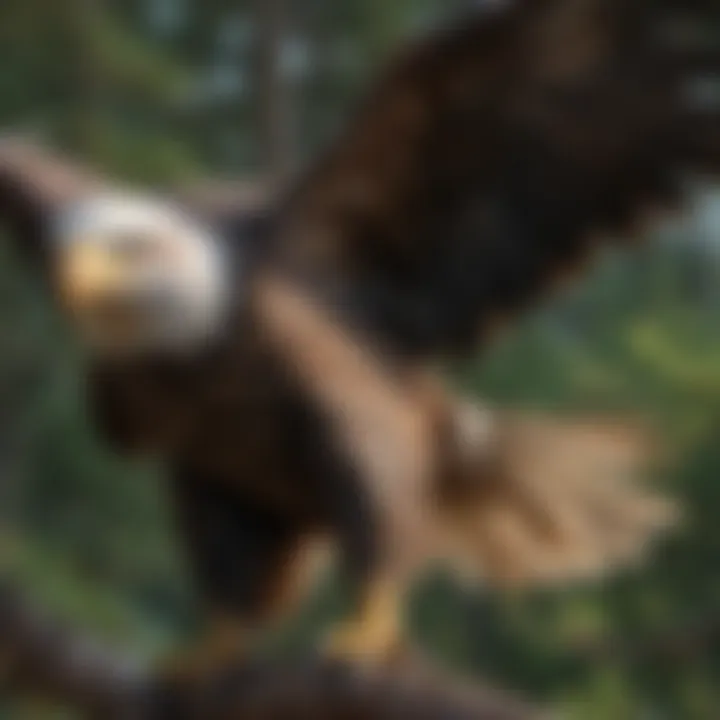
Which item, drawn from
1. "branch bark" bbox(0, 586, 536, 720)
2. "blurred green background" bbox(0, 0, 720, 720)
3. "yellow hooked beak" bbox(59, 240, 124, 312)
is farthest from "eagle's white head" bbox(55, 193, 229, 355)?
"blurred green background" bbox(0, 0, 720, 720)

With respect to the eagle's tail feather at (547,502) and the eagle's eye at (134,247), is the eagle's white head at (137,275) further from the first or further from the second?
→ the eagle's tail feather at (547,502)

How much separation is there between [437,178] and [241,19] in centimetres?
56

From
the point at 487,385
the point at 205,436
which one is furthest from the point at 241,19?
the point at 205,436

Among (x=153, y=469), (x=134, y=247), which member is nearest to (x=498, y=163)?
(x=134, y=247)

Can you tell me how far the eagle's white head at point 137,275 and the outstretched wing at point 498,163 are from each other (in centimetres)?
4

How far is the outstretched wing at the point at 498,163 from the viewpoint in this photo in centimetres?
55

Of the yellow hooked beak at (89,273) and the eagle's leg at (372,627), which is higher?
the yellow hooked beak at (89,273)

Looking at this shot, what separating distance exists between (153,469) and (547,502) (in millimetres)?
450

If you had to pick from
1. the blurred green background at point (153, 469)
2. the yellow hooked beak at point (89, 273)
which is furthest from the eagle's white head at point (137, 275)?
the blurred green background at point (153, 469)

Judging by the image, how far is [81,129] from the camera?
106cm

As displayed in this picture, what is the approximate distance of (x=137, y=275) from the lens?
22.9 inches

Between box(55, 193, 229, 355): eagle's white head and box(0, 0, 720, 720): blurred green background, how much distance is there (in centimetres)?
43

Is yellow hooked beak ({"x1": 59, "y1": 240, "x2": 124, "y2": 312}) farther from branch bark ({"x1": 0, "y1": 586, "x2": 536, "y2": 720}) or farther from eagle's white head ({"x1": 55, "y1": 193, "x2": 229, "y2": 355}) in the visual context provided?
branch bark ({"x1": 0, "y1": 586, "x2": 536, "y2": 720})

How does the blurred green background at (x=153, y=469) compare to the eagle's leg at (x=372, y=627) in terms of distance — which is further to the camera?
the blurred green background at (x=153, y=469)
